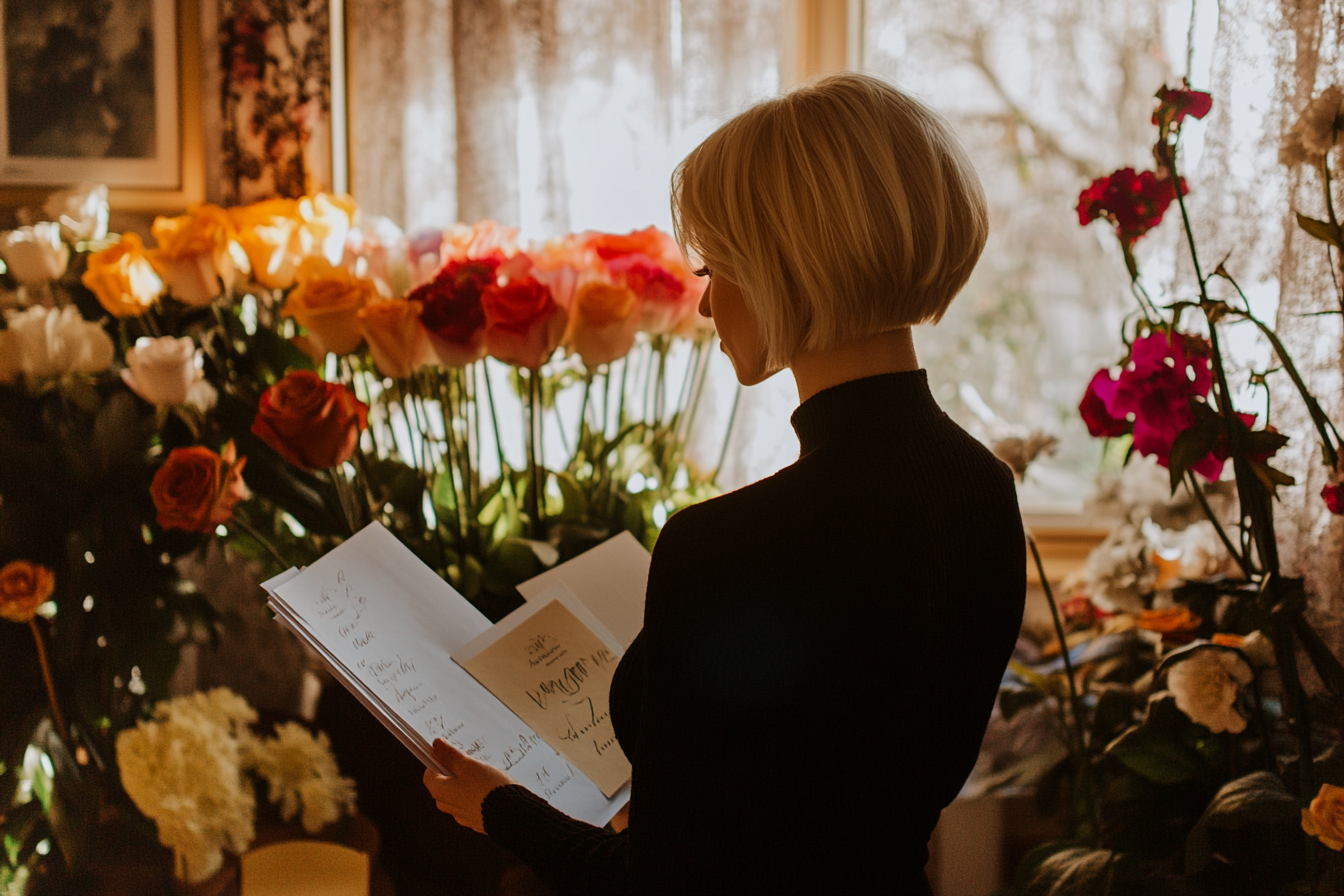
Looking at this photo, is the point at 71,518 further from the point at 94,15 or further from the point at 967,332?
the point at 967,332

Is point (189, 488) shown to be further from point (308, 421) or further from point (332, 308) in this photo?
point (332, 308)

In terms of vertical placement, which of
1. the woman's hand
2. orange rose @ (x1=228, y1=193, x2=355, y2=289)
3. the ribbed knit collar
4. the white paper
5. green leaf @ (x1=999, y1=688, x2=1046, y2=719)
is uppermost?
orange rose @ (x1=228, y1=193, x2=355, y2=289)

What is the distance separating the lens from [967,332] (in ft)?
6.15

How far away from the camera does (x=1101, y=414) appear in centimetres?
108

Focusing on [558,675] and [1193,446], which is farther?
[1193,446]

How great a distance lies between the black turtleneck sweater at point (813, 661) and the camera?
562 millimetres

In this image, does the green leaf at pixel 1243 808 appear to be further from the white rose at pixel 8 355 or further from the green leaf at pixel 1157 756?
the white rose at pixel 8 355

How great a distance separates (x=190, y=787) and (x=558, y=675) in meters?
0.49

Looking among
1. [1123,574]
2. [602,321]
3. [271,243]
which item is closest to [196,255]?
[271,243]

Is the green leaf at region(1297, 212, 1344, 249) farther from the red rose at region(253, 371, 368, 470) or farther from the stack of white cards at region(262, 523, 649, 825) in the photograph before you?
the red rose at region(253, 371, 368, 470)

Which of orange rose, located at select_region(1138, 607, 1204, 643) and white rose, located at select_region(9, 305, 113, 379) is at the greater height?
white rose, located at select_region(9, 305, 113, 379)

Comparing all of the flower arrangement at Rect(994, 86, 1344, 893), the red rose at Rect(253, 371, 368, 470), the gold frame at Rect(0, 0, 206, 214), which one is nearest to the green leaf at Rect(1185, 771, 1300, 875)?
the flower arrangement at Rect(994, 86, 1344, 893)

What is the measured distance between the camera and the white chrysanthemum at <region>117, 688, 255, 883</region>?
3.34 ft

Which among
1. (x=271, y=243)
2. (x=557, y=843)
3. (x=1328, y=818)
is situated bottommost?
(x=1328, y=818)
